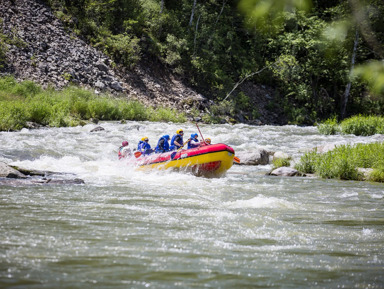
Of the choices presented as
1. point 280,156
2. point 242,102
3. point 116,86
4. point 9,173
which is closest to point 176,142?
point 280,156

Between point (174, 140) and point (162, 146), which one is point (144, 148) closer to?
point (162, 146)

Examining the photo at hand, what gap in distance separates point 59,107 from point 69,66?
558 centimetres

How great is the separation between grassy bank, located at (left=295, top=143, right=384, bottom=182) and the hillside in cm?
1406

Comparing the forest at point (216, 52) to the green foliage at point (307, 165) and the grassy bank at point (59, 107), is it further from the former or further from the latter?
the green foliage at point (307, 165)

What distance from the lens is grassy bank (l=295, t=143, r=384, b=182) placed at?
380 inches

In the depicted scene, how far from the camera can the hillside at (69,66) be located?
67.7 ft

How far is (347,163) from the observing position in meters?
9.80

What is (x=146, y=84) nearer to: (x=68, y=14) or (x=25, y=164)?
(x=68, y=14)

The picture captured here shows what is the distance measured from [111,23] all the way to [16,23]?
6.46 meters

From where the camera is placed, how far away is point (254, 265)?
10.6 ft

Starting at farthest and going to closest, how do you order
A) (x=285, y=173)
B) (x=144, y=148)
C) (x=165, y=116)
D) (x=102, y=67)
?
(x=102, y=67)
(x=165, y=116)
(x=144, y=148)
(x=285, y=173)

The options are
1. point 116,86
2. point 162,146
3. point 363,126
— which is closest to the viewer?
point 162,146

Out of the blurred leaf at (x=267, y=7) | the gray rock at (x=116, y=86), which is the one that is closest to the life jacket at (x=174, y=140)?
the blurred leaf at (x=267, y=7)

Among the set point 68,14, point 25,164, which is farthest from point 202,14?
point 25,164
